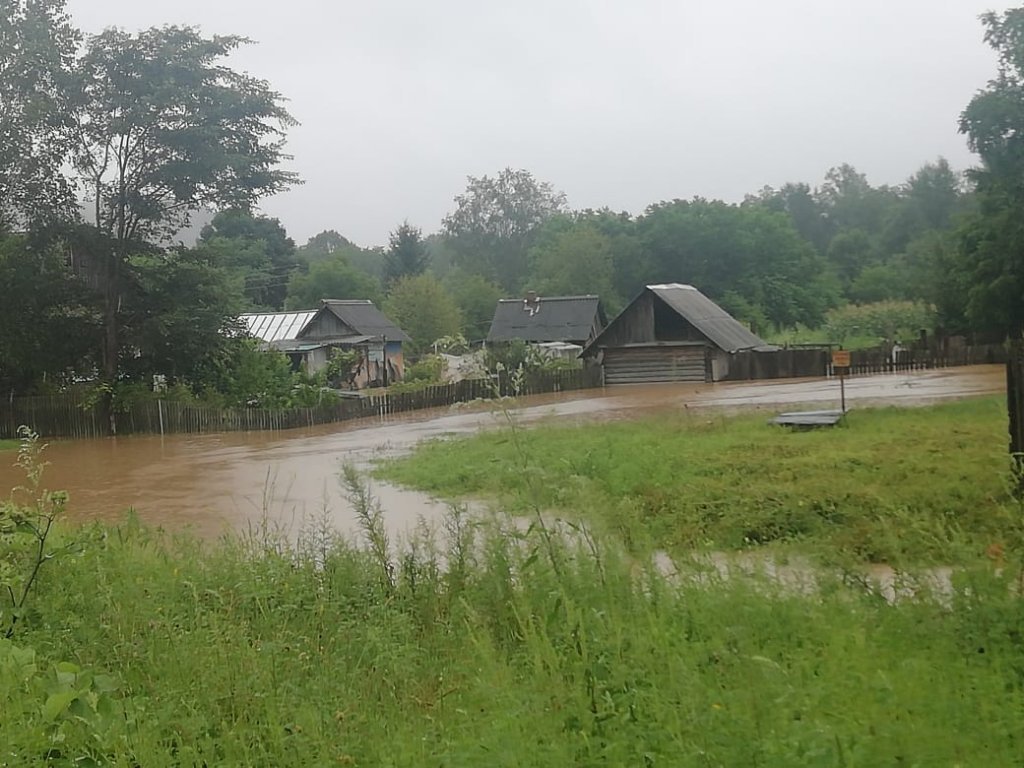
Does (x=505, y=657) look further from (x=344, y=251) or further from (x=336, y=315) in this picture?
(x=344, y=251)

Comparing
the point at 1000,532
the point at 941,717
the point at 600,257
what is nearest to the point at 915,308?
the point at 600,257

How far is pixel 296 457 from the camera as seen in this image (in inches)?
845

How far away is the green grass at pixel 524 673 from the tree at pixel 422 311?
5514 cm

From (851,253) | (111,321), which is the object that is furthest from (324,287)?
(111,321)

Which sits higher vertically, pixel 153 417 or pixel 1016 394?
pixel 1016 394

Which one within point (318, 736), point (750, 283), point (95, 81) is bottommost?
point (318, 736)

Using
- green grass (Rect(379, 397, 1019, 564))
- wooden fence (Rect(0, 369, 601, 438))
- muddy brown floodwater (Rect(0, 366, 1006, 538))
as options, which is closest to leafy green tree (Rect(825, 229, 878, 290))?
muddy brown floodwater (Rect(0, 366, 1006, 538))

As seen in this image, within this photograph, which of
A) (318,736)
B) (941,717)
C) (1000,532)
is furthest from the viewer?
(1000,532)

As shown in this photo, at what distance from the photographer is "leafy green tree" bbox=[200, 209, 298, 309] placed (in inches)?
2714

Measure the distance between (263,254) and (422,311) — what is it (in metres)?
17.5

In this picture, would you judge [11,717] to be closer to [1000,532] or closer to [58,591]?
[58,591]

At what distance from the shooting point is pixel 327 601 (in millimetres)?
6422

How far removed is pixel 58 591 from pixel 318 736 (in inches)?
145

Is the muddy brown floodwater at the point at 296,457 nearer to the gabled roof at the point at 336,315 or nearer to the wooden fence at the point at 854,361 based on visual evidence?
the wooden fence at the point at 854,361
